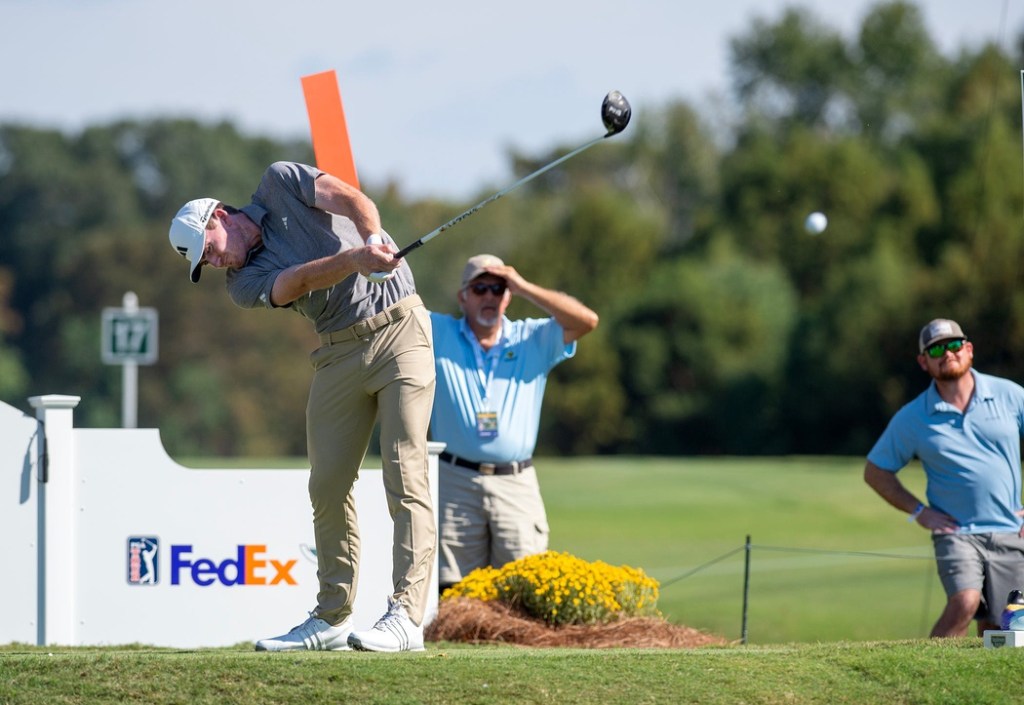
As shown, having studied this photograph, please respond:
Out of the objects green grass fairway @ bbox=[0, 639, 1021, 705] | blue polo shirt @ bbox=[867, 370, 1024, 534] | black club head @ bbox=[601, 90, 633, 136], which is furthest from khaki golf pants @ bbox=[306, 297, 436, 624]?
blue polo shirt @ bbox=[867, 370, 1024, 534]

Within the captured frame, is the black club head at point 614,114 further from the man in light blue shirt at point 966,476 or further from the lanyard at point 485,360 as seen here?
the lanyard at point 485,360

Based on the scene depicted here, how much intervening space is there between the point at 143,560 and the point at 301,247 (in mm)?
2627

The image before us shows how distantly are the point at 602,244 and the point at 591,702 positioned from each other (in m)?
63.9

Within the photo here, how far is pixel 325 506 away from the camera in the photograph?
657 centimetres

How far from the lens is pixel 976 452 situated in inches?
324

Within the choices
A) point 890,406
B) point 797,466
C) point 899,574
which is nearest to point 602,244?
point 890,406

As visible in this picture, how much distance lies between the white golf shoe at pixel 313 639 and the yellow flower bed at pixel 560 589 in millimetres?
1493

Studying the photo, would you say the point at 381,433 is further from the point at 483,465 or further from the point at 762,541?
the point at 762,541

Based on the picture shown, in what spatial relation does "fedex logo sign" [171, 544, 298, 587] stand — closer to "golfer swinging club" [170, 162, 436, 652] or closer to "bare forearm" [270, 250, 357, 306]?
"golfer swinging club" [170, 162, 436, 652]

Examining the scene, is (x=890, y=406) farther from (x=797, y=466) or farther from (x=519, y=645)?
(x=519, y=645)

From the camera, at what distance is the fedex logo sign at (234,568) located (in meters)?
8.40

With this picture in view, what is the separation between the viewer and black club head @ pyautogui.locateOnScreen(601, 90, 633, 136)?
6.66 meters

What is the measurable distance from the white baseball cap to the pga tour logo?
2.50 metres

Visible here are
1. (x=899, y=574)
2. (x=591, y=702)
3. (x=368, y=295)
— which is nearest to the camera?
(x=591, y=702)
